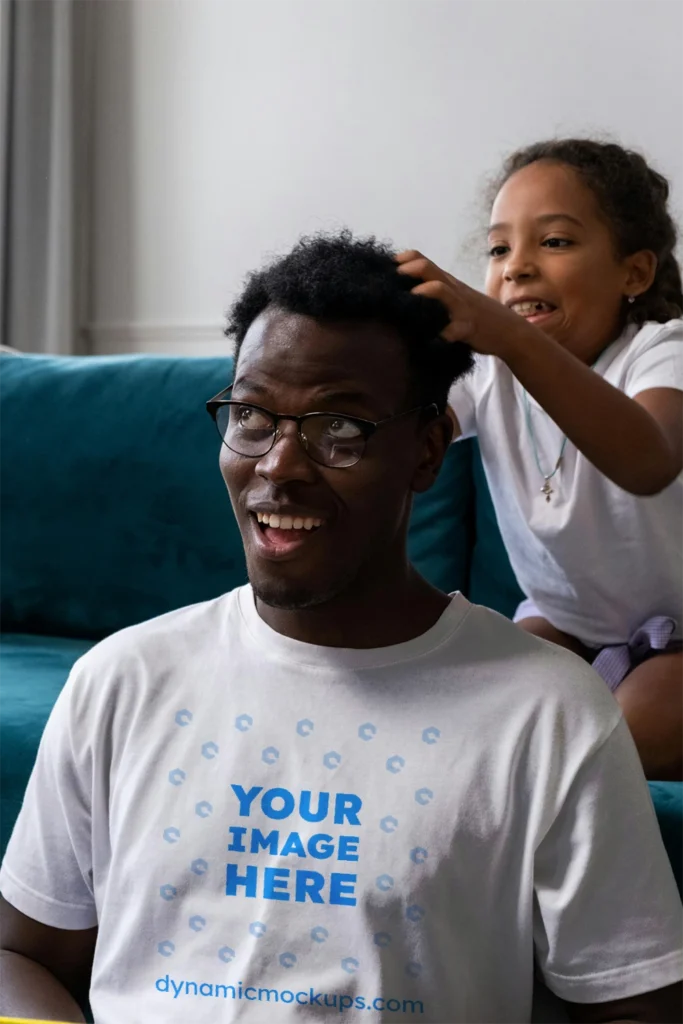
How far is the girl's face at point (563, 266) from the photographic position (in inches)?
60.8

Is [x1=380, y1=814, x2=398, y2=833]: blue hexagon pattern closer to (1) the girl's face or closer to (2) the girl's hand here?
(2) the girl's hand

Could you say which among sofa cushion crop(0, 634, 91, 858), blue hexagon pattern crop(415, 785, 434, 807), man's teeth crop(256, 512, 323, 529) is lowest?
sofa cushion crop(0, 634, 91, 858)

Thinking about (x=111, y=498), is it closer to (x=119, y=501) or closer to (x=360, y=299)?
(x=119, y=501)

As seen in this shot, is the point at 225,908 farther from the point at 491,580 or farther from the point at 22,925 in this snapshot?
the point at 491,580

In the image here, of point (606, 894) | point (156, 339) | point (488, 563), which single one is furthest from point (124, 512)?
point (156, 339)

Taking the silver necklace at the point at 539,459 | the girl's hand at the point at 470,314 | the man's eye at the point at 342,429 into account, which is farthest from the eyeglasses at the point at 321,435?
the silver necklace at the point at 539,459

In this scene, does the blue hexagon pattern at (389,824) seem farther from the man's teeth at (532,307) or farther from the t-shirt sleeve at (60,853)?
the man's teeth at (532,307)

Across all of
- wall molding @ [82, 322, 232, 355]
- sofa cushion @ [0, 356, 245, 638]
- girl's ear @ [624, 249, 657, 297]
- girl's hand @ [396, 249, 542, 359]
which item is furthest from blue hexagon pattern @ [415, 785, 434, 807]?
wall molding @ [82, 322, 232, 355]

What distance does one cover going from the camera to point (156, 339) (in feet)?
11.0

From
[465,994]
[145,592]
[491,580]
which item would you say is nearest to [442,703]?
[465,994]

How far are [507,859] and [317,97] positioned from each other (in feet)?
8.33

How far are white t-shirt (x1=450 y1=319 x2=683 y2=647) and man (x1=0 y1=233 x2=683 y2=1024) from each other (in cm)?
52

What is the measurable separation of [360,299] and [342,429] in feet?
0.33

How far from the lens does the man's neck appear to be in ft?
3.17
